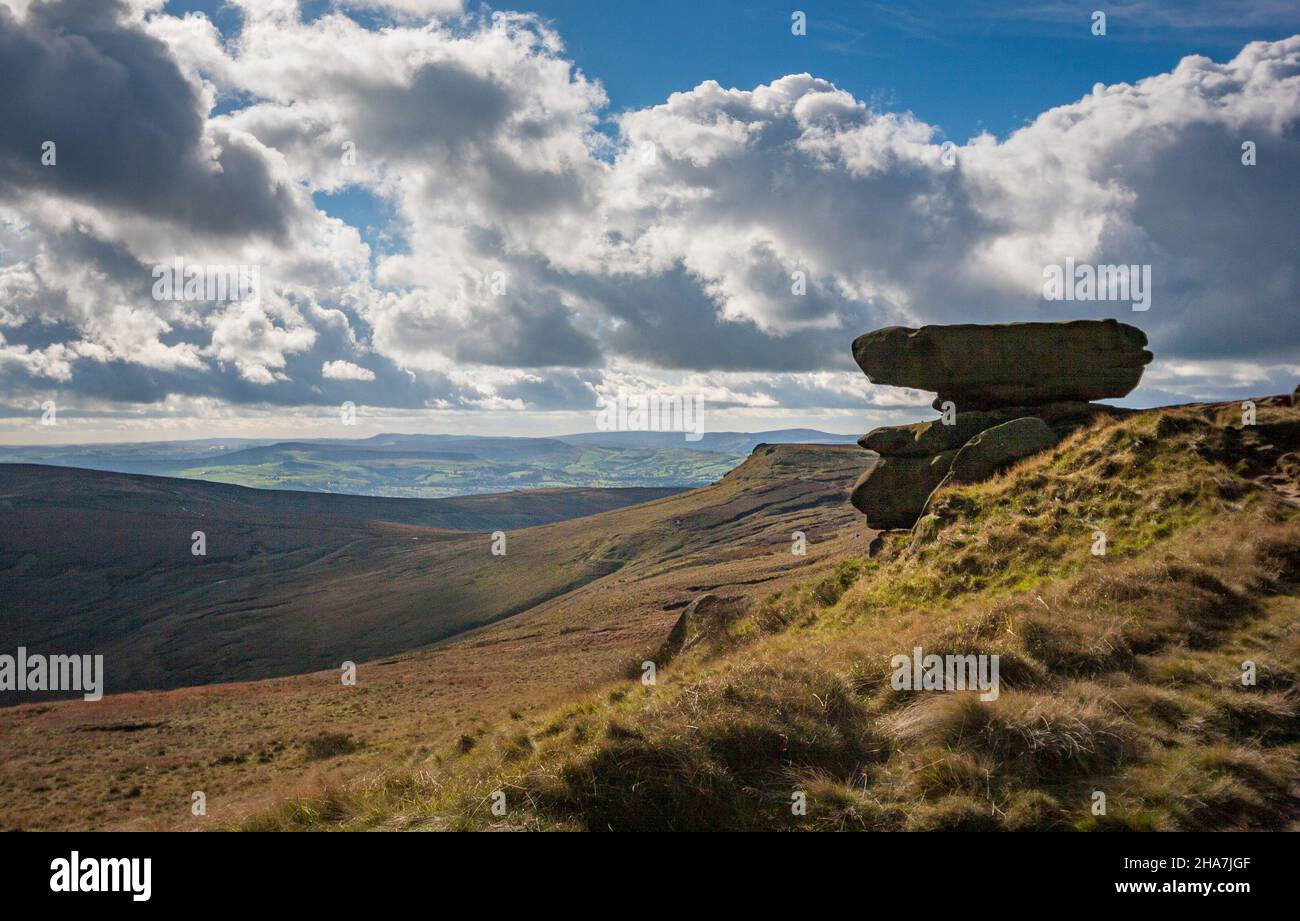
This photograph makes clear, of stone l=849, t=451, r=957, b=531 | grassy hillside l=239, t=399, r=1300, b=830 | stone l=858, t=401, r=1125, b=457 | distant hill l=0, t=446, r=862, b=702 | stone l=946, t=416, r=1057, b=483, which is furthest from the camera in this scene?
distant hill l=0, t=446, r=862, b=702

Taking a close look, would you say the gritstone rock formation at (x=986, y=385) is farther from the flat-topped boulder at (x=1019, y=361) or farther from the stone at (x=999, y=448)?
the stone at (x=999, y=448)

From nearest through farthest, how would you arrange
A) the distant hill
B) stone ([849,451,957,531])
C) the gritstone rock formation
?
stone ([849,451,957,531])
the gritstone rock formation
the distant hill

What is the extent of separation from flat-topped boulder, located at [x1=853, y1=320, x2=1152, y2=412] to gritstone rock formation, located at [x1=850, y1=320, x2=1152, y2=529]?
0.04 meters

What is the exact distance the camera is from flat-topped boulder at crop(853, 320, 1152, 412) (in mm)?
25172

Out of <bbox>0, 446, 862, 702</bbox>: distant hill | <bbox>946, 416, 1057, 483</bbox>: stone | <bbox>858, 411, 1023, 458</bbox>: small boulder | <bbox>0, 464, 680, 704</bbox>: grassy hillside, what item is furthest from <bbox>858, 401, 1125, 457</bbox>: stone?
<bbox>0, 464, 680, 704</bbox>: grassy hillside

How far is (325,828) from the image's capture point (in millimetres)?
8078

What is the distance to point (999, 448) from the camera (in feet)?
72.1

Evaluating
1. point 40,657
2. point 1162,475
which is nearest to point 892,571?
point 1162,475

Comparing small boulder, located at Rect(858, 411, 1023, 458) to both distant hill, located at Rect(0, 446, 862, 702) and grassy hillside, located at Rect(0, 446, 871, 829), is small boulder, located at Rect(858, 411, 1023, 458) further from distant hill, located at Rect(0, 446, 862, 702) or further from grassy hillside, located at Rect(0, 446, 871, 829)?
distant hill, located at Rect(0, 446, 862, 702)

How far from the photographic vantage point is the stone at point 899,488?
79.6ft

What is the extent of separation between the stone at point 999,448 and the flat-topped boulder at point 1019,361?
3.77m

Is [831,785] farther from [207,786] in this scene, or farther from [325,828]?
[207,786]

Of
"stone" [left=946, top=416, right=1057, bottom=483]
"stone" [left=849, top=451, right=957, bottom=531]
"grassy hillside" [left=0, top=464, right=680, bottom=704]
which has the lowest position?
"grassy hillside" [left=0, top=464, right=680, bottom=704]
